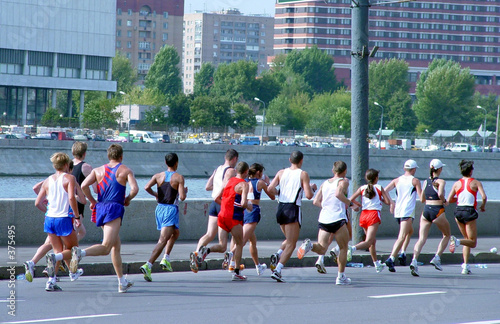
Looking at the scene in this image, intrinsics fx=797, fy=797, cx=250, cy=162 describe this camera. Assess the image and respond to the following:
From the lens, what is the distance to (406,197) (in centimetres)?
1198

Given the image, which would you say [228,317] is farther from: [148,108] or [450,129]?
[450,129]

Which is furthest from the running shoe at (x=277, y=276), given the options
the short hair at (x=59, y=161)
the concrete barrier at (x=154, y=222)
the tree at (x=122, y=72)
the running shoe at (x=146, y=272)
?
the tree at (x=122, y=72)

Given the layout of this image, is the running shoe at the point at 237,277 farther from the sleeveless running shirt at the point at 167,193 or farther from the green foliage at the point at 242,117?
the green foliage at the point at 242,117

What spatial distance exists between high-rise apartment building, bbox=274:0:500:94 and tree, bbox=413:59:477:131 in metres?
30.0

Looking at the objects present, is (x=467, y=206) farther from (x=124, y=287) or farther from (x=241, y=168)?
(x=124, y=287)

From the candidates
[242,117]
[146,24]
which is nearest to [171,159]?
[242,117]

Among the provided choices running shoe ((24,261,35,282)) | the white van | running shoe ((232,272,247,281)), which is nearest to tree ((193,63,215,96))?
the white van

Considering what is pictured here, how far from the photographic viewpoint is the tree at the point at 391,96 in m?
123

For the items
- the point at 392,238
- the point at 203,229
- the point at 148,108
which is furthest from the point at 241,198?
the point at 148,108

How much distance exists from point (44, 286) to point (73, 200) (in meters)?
1.45

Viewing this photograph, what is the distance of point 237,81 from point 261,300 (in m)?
124

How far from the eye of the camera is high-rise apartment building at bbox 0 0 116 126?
274 ft

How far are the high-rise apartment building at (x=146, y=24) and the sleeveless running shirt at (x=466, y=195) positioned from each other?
159160 mm

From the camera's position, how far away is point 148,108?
10862 cm
